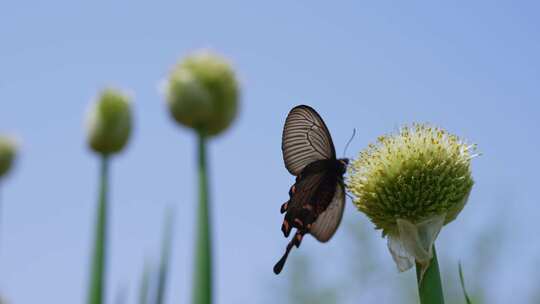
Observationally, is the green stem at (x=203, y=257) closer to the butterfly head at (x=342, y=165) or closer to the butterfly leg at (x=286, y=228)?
the butterfly leg at (x=286, y=228)

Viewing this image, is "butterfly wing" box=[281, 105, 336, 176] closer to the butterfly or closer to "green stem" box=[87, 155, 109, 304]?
the butterfly

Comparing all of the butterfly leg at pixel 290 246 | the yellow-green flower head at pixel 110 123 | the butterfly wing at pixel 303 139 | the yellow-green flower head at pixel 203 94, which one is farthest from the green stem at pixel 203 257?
the butterfly wing at pixel 303 139

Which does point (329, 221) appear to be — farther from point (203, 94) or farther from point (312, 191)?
point (203, 94)

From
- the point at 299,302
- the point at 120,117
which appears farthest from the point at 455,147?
the point at 299,302

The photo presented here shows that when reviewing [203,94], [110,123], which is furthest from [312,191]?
[203,94]

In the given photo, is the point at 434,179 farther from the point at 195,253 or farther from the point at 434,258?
the point at 195,253
